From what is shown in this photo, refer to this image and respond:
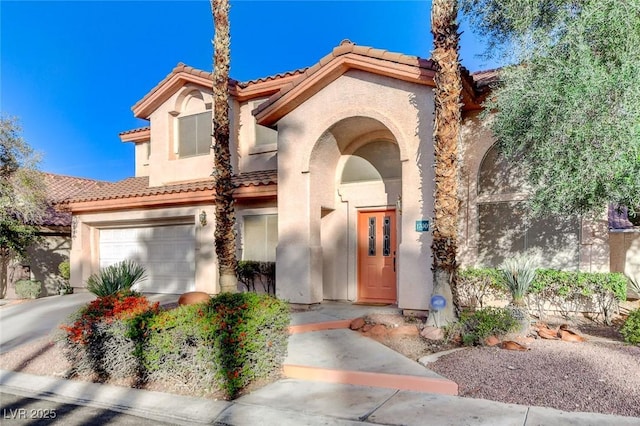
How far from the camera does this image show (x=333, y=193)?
13023 mm

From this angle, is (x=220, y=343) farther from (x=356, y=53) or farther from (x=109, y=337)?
(x=356, y=53)

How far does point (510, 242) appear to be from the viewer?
11.7 metres

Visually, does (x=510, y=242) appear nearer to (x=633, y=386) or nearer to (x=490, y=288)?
(x=490, y=288)

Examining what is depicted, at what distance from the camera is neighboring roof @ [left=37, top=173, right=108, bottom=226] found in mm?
19422

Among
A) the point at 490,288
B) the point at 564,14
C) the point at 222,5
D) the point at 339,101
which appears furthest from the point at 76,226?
the point at 564,14

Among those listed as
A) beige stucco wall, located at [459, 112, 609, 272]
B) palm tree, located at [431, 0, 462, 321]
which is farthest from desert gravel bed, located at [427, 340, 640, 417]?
beige stucco wall, located at [459, 112, 609, 272]

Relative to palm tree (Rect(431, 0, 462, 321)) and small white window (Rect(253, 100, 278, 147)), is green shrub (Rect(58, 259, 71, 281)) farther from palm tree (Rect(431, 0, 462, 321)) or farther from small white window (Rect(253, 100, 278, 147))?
palm tree (Rect(431, 0, 462, 321))

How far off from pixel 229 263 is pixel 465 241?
586cm

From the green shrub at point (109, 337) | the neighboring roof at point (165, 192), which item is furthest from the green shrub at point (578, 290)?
the green shrub at point (109, 337)

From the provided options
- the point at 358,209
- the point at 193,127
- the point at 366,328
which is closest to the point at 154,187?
the point at 193,127

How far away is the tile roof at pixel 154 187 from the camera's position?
1351 centimetres

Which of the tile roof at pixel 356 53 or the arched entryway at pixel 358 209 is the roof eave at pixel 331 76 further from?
the arched entryway at pixel 358 209

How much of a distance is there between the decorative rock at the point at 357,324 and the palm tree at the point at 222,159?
319cm

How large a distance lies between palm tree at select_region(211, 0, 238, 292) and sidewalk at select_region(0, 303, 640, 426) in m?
3.45
